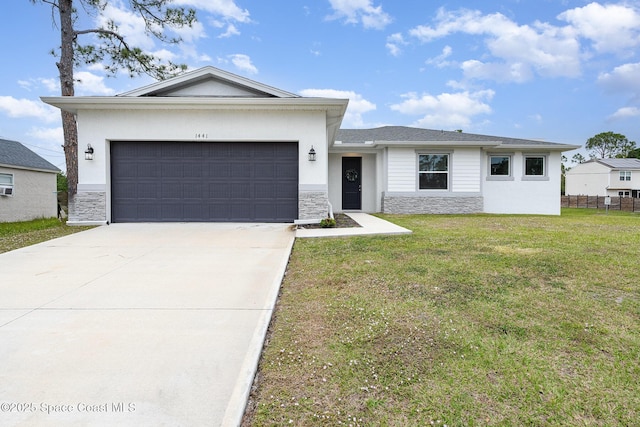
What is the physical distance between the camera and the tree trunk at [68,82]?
10961mm

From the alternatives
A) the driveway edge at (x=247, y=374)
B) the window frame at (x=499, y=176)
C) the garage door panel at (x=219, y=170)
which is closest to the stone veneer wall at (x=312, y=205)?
the garage door panel at (x=219, y=170)

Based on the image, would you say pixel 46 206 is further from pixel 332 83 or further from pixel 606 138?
pixel 606 138

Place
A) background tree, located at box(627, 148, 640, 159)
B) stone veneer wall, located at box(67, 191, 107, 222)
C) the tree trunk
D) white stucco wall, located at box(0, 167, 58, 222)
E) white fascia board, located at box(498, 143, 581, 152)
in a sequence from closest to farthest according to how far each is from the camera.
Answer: stone veneer wall, located at box(67, 191, 107, 222), the tree trunk, white fascia board, located at box(498, 143, 581, 152), white stucco wall, located at box(0, 167, 58, 222), background tree, located at box(627, 148, 640, 159)

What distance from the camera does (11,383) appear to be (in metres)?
2.14

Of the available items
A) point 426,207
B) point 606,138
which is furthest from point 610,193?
point 426,207

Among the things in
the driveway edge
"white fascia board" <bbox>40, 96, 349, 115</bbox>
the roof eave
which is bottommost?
the driveway edge

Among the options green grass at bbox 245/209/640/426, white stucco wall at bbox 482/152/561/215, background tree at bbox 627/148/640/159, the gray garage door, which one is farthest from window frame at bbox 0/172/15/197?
background tree at bbox 627/148/640/159

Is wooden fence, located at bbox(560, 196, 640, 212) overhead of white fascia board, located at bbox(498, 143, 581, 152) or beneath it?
beneath

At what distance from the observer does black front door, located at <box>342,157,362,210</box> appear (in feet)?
50.0

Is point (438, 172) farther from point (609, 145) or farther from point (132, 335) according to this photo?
point (609, 145)

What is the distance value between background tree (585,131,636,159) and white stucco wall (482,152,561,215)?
6012cm

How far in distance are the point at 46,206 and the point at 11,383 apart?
20.7m

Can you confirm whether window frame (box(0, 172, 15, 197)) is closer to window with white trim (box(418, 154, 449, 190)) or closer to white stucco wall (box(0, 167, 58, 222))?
white stucco wall (box(0, 167, 58, 222))

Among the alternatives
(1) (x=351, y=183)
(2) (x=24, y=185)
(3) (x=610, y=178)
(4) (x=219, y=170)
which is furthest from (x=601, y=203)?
(2) (x=24, y=185)
